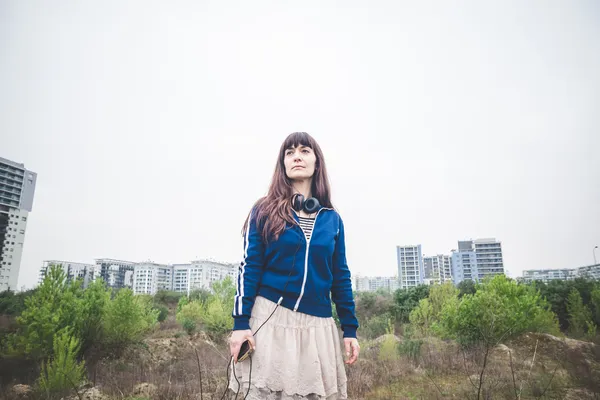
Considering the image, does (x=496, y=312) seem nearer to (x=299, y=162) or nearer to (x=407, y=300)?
(x=299, y=162)

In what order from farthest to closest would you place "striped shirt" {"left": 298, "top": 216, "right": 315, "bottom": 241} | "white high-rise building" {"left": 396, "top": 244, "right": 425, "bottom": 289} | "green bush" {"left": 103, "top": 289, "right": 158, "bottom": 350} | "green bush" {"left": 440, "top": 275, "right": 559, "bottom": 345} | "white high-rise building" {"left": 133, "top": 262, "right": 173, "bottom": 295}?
"white high-rise building" {"left": 133, "top": 262, "right": 173, "bottom": 295}
"white high-rise building" {"left": 396, "top": 244, "right": 425, "bottom": 289}
"green bush" {"left": 103, "top": 289, "right": 158, "bottom": 350}
"green bush" {"left": 440, "top": 275, "right": 559, "bottom": 345}
"striped shirt" {"left": 298, "top": 216, "right": 315, "bottom": 241}

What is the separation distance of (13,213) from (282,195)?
39.7m

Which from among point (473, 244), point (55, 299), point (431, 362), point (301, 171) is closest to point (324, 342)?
point (301, 171)

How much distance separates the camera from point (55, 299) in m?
7.16

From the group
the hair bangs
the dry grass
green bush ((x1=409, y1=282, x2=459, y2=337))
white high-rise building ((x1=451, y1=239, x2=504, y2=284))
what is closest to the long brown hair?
the hair bangs

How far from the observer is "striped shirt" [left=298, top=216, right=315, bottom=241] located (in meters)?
1.35

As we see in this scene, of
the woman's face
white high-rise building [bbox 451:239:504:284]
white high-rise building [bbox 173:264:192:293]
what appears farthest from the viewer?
white high-rise building [bbox 173:264:192:293]

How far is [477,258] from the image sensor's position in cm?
6322

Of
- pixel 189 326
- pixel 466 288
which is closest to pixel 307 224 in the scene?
pixel 189 326

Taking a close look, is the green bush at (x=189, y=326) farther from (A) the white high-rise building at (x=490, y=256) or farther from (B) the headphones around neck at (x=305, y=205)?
(A) the white high-rise building at (x=490, y=256)

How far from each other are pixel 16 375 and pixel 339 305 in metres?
10.4

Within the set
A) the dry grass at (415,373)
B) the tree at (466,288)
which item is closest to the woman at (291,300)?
the dry grass at (415,373)

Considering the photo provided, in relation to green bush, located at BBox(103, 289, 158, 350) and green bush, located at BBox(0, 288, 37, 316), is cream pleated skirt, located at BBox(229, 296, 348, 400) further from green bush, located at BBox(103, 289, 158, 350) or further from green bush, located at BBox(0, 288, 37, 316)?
green bush, located at BBox(0, 288, 37, 316)

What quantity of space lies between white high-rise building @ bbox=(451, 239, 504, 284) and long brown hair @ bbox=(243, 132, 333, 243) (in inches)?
2696
